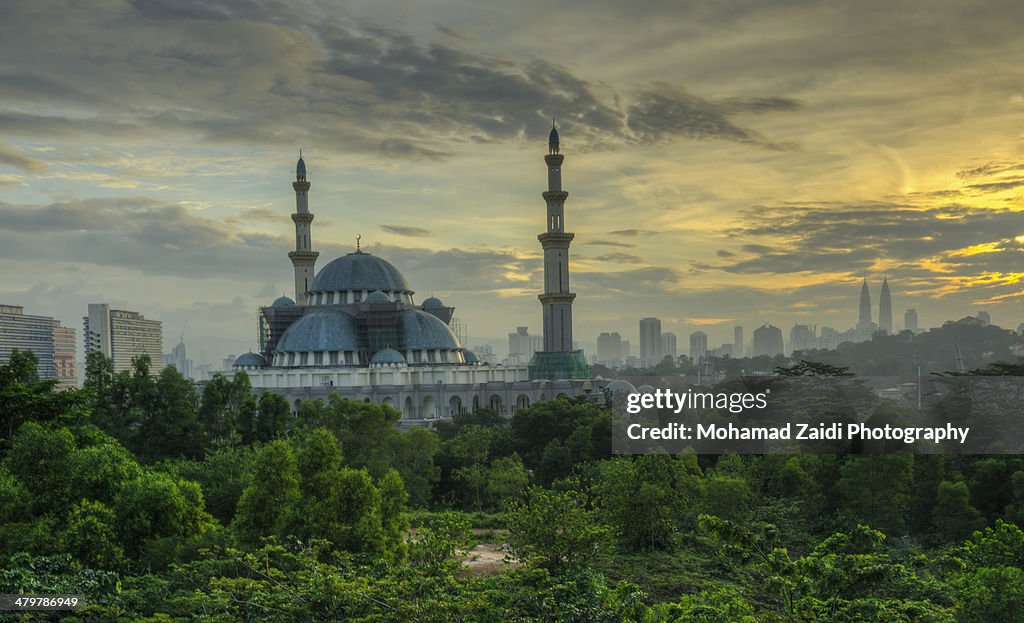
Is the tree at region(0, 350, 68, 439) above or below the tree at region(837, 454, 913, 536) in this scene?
above

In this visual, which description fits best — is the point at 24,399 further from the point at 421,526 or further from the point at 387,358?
the point at 387,358

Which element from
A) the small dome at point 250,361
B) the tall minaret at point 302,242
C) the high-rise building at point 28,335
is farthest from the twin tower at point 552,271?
the high-rise building at point 28,335

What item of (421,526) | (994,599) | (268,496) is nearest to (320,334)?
(268,496)

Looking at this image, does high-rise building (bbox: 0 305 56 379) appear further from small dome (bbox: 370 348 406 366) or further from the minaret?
the minaret

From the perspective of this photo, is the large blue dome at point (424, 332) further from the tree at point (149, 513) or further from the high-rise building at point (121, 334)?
the tree at point (149, 513)

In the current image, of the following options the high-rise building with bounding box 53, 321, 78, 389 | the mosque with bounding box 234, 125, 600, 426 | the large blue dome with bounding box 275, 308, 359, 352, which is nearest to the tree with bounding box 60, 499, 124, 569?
the mosque with bounding box 234, 125, 600, 426

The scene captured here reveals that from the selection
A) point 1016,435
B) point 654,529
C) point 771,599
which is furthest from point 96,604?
point 1016,435
